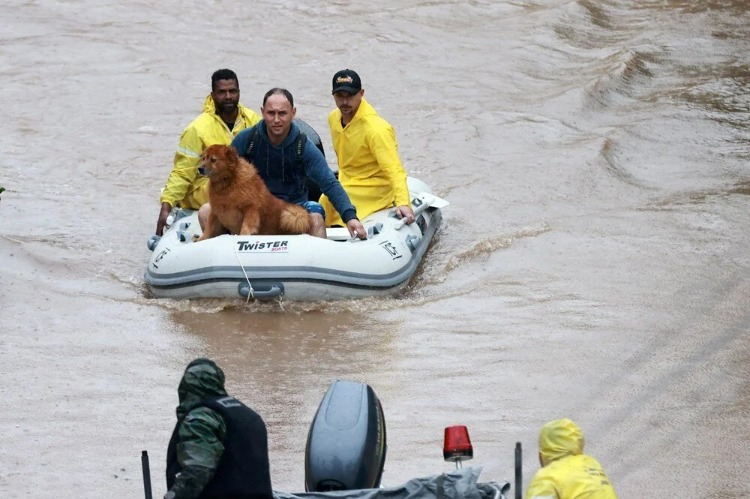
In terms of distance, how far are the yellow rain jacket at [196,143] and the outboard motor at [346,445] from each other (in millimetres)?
4356

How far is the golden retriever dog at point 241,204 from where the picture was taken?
354 inches

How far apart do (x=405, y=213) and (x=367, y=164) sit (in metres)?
0.52

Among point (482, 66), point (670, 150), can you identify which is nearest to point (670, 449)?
point (670, 150)

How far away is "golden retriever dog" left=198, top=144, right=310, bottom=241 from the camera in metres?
8.99

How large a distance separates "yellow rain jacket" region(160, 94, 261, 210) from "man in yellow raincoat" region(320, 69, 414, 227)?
72cm

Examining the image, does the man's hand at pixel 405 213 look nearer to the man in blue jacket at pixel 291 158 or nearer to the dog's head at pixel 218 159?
the man in blue jacket at pixel 291 158

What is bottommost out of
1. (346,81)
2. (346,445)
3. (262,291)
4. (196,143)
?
(262,291)

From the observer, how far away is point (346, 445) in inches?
212

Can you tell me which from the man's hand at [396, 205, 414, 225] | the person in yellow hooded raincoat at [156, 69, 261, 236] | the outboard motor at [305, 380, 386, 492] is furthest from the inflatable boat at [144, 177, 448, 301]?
the outboard motor at [305, 380, 386, 492]

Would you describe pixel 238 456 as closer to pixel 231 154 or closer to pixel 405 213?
pixel 231 154

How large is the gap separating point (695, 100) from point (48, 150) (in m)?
7.37

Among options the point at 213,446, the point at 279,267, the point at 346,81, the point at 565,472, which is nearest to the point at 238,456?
the point at 213,446

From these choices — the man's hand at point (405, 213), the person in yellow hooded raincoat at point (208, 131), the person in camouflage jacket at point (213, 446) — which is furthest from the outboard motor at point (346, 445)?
the person in yellow hooded raincoat at point (208, 131)

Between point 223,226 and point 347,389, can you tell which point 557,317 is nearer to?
point 223,226
